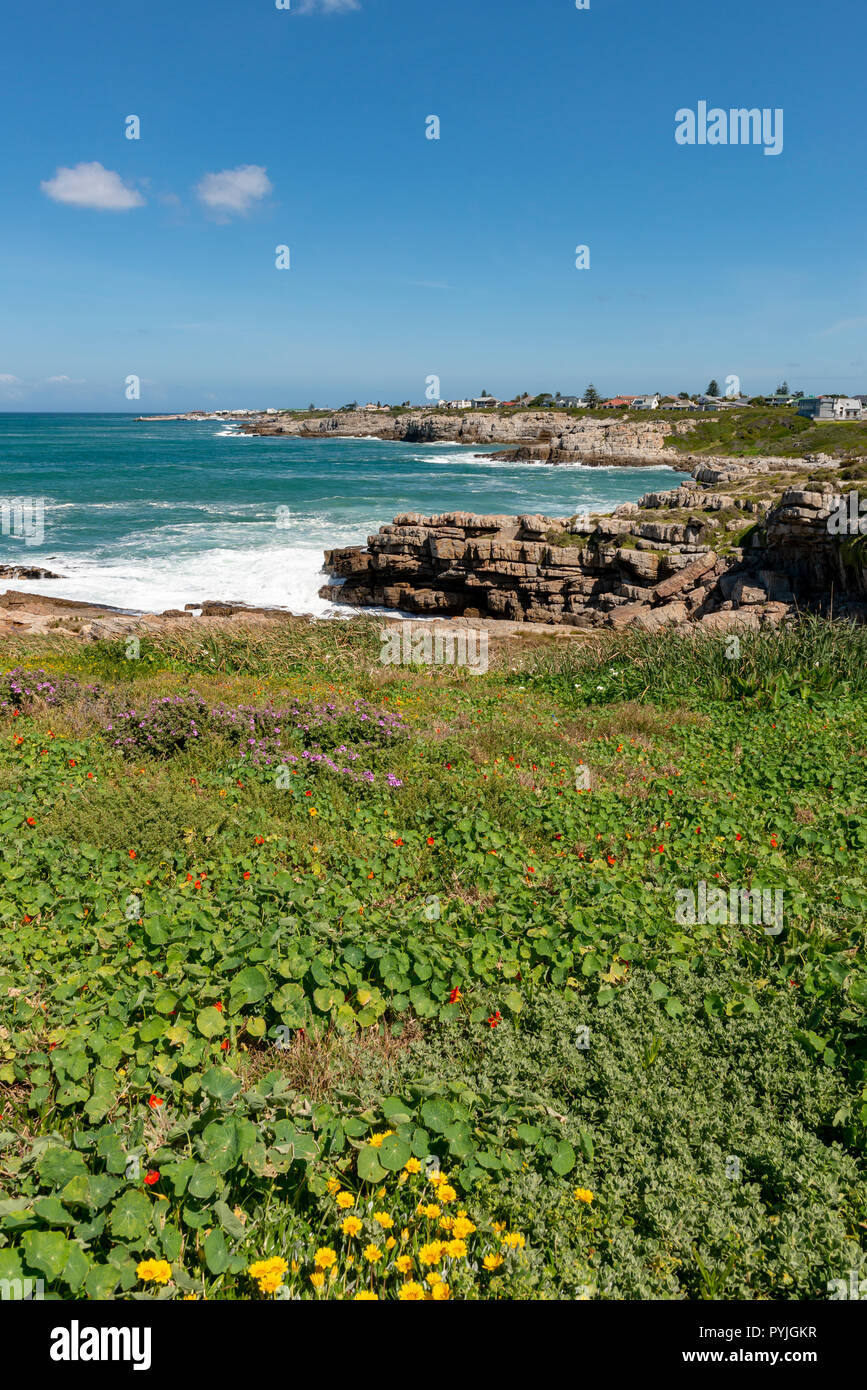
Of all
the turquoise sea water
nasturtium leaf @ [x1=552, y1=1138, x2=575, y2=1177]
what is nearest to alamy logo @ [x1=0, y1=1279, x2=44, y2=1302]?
nasturtium leaf @ [x1=552, y1=1138, x2=575, y2=1177]

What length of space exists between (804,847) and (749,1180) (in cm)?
418

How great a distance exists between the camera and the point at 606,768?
934 centimetres

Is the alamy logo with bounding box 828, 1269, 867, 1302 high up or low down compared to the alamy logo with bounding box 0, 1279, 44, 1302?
down

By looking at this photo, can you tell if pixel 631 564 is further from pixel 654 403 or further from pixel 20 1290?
pixel 654 403

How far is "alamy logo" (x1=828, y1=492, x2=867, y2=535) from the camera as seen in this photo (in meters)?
18.5

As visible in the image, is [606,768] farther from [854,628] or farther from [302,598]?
[302,598]

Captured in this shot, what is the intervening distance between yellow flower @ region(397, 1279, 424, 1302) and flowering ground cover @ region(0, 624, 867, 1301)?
12 millimetres

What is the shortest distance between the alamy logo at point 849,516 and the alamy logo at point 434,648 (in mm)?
9534

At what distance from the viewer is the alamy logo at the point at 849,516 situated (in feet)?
60.7

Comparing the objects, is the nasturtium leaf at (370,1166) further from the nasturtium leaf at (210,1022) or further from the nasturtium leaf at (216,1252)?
the nasturtium leaf at (210,1022)

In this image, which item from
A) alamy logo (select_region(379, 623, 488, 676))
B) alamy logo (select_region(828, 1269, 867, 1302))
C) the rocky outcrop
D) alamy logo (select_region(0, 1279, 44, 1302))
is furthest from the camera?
the rocky outcrop
